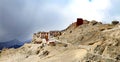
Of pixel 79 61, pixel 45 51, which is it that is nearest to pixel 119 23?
pixel 45 51

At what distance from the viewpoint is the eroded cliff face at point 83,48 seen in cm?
8750

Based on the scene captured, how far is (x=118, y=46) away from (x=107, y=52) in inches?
173

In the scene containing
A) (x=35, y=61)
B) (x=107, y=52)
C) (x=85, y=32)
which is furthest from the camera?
(x=85, y=32)

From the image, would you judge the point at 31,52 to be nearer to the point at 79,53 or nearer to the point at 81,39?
the point at 81,39

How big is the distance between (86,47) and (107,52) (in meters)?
19.6

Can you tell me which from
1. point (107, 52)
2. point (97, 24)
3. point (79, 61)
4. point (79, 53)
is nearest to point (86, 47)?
point (79, 53)

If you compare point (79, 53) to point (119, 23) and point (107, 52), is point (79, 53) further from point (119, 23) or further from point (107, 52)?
point (119, 23)

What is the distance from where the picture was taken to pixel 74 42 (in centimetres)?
11844

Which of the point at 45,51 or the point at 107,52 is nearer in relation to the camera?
the point at 107,52

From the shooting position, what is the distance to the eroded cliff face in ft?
287

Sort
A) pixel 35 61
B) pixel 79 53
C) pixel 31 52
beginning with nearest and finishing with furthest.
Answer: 1. pixel 79 53
2. pixel 35 61
3. pixel 31 52

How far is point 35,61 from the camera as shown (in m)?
114

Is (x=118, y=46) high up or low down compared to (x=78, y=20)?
down

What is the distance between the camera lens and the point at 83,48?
351ft
